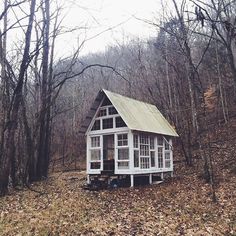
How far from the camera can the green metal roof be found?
48.9 feet

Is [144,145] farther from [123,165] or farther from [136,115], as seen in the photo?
[123,165]

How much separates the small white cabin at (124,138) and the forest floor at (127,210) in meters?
1.33


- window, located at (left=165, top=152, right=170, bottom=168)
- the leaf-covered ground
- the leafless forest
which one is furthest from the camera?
window, located at (left=165, top=152, right=170, bottom=168)

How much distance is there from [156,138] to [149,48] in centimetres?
1870

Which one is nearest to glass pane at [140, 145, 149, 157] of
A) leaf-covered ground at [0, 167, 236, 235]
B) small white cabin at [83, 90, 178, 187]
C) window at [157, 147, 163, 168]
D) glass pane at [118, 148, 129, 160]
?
small white cabin at [83, 90, 178, 187]

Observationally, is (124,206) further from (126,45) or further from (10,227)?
(126,45)

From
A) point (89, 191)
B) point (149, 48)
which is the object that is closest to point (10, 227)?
point (89, 191)

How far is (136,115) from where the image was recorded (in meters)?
16.2

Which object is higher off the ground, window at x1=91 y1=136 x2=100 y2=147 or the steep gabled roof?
the steep gabled roof

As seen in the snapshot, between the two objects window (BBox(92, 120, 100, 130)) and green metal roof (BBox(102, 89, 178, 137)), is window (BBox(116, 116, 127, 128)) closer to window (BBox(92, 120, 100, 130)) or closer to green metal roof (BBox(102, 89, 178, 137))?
green metal roof (BBox(102, 89, 178, 137))

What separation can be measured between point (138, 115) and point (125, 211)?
707 centimetres

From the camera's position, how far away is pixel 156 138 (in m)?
17.2

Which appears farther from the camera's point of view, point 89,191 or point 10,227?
point 89,191

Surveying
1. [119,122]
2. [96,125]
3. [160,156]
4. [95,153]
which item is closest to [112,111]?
[119,122]
